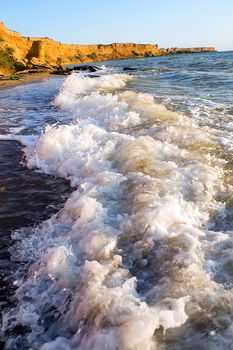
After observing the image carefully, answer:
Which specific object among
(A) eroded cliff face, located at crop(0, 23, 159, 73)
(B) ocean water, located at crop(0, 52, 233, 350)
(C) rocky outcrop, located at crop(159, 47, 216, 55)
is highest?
(B) ocean water, located at crop(0, 52, 233, 350)

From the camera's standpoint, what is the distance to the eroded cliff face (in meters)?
60.0

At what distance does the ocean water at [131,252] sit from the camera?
260cm

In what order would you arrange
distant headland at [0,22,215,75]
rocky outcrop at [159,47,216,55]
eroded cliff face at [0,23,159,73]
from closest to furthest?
distant headland at [0,22,215,75], eroded cliff face at [0,23,159,73], rocky outcrop at [159,47,216,55]

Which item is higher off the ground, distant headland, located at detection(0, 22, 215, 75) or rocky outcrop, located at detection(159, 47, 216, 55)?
distant headland, located at detection(0, 22, 215, 75)

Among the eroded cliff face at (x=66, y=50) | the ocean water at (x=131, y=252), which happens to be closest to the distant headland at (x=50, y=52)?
the eroded cliff face at (x=66, y=50)

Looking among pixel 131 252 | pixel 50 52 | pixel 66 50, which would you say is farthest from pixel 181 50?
pixel 131 252

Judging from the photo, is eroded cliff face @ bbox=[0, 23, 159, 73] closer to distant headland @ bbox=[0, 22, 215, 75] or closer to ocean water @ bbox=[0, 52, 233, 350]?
distant headland @ bbox=[0, 22, 215, 75]

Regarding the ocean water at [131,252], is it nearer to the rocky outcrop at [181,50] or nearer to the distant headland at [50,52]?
the distant headland at [50,52]

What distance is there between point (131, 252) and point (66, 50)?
101417 mm

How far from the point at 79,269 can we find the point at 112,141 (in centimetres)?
392

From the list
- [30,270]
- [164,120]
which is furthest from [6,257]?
[164,120]

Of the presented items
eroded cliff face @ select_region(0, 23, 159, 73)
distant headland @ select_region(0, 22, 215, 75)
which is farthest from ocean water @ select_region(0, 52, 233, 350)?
eroded cliff face @ select_region(0, 23, 159, 73)

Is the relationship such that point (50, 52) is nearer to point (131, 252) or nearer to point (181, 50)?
point (181, 50)

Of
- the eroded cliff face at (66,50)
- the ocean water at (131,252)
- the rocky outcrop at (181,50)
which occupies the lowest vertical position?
the rocky outcrop at (181,50)
